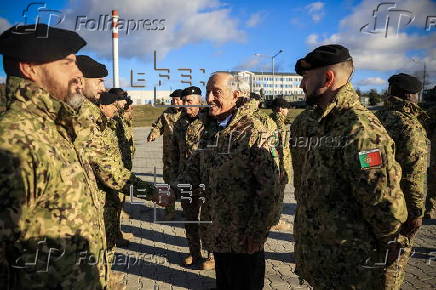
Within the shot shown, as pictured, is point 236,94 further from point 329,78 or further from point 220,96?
point 329,78

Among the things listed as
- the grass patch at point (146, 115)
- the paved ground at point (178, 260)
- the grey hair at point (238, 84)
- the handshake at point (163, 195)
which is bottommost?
the paved ground at point (178, 260)

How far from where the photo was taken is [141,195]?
11.0 ft

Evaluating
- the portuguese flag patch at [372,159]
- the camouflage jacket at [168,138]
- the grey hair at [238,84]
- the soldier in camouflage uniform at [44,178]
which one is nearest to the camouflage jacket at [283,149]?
the camouflage jacket at [168,138]

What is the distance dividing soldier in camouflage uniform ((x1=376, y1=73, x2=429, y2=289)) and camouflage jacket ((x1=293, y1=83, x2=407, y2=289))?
140 cm

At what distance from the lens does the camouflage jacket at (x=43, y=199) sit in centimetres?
152

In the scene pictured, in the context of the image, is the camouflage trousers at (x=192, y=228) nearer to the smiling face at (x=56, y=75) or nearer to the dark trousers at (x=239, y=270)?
the dark trousers at (x=239, y=270)

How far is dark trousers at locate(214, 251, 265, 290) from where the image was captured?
125 inches

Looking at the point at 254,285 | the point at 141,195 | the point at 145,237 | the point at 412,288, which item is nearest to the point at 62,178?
the point at 141,195

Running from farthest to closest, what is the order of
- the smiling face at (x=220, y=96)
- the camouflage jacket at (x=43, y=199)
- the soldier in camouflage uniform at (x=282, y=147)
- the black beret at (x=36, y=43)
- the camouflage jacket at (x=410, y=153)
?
the soldier in camouflage uniform at (x=282, y=147)
the camouflage jacket at (x=410, y=153)
the smiling face at (x=220, y=96)
the black beret at (x=36, y=43)
the camouflage jacket at (x=43, y=199)

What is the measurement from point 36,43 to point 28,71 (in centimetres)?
16

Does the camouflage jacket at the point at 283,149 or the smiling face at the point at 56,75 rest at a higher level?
the smiling face at the point at 56,75

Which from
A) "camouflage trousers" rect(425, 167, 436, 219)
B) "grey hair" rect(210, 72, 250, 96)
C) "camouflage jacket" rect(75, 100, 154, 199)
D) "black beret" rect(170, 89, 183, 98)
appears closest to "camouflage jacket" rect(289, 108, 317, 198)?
"grey hair" rect(210, 72, 250, 96)

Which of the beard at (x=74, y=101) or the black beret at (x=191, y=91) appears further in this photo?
the black beret at (x=191, y=91)

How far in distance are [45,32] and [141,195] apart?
1847 mm
